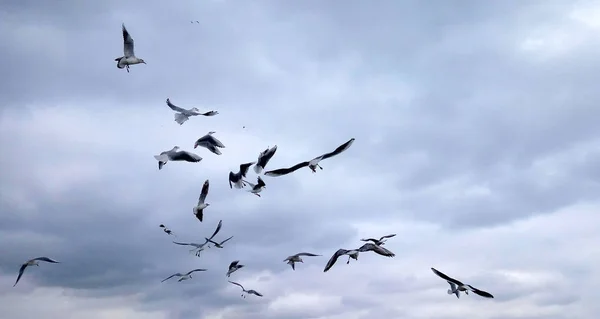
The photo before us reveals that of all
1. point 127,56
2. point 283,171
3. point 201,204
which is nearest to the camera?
point 283,171

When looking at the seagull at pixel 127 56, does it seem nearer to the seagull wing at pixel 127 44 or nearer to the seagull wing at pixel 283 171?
the seagull wing at pixel 127 44

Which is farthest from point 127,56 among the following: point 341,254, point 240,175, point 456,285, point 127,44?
point 456,285

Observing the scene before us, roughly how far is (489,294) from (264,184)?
1774cm

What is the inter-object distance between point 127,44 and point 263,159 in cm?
1219

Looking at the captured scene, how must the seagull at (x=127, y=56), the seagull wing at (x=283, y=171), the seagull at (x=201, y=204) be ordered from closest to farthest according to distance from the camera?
the seagull wing at (x=283, y=171)
the seagull at (x=127, y=56)
the seagull at (x=201, y=204)

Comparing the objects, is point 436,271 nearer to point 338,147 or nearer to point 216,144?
point 338,147

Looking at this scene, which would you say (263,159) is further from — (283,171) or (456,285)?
(456,285)

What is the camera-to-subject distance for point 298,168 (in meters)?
38.2

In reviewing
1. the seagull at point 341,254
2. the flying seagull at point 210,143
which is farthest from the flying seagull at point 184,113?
the seagull at point 341,254

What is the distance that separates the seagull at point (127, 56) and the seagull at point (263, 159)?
1050 cm

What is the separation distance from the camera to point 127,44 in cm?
4100

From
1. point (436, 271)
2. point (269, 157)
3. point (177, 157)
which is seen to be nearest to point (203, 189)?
point (177, 157)

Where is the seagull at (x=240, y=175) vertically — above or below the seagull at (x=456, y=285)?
above

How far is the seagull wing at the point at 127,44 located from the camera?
40.6m
